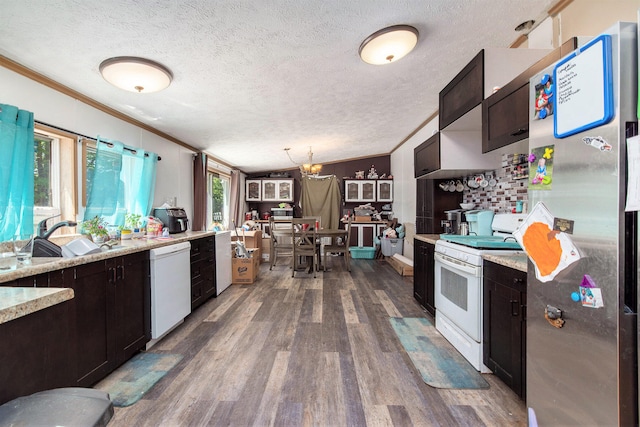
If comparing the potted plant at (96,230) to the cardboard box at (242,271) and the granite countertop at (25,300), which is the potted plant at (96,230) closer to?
the granite countertop at (25,300)

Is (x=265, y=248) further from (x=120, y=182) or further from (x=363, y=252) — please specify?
(x=120, y=182)

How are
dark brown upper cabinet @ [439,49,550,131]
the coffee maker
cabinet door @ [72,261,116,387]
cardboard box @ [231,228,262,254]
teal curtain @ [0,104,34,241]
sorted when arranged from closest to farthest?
cabinet door @ [72,261,116,387]
teal curtain @ [0,104,34,241]
dark brown upper cabinet @ [439,49,550,131]
the coffee maker
cardboard box @ [231,228,262,254]

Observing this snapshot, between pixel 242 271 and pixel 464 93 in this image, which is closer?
pixel 464 93

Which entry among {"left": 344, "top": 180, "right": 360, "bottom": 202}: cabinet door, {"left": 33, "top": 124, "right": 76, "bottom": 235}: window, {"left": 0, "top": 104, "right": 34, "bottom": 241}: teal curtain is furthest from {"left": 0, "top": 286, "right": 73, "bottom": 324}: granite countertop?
{"left": 344, "top": 180, "right": 360, "bottom": 202}: cabinet door

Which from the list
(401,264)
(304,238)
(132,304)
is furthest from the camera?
(401,264)

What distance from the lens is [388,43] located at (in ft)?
6.12

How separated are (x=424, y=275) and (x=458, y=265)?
872 mm

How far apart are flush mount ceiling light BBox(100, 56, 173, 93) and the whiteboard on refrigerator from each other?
93.1 inches

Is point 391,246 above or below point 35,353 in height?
below

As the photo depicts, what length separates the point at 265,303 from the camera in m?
3.17

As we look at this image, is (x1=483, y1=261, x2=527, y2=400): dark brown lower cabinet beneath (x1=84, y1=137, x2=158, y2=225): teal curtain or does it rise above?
beneath

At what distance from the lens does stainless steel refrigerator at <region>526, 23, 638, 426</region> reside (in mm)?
833

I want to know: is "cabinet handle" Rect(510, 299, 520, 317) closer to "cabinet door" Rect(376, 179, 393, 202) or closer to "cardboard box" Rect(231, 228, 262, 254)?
"cardboard box" Rect(231, 228, 262, 254)

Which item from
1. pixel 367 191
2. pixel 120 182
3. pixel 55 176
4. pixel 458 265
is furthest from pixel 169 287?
pixel 367 191
